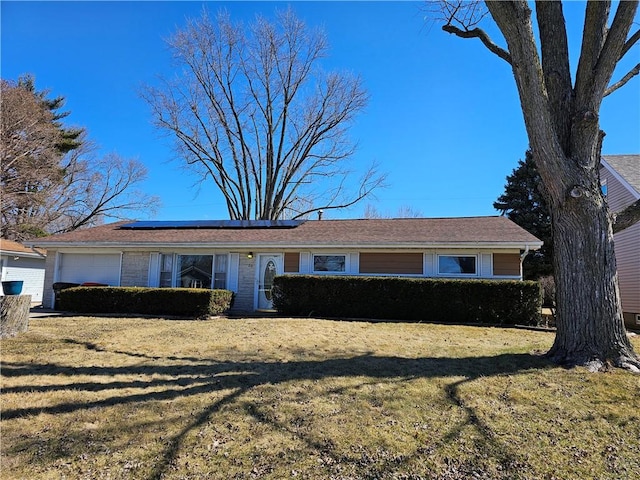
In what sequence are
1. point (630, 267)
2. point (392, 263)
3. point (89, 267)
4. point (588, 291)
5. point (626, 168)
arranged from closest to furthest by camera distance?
point (588, 291) → point (392, 263) → point (630, 267) → point (89, 267) → point (626, 168)

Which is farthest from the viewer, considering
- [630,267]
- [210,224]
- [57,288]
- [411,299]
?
[210,224]

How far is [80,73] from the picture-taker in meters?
14.8

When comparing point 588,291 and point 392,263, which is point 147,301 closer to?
point 392,263

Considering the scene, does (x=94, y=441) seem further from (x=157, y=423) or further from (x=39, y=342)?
(x=39, y=342)

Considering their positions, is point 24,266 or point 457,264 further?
point 24,266

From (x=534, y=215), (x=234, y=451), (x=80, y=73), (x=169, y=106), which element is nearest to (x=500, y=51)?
(x=234, y=451)

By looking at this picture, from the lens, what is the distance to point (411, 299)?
11.3m

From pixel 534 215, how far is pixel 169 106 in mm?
24961

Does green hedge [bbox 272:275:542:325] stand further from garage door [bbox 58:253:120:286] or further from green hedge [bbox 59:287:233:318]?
garage door [bbox 58:253:120:286]

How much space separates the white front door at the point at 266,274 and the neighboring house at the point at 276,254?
4cm

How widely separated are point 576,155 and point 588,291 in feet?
6.75

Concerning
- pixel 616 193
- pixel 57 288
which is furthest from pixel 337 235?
pixel 616 193

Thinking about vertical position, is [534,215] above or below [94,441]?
above

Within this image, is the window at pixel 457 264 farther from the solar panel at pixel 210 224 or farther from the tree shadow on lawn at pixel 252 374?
the solar panel at pixel 210 224
